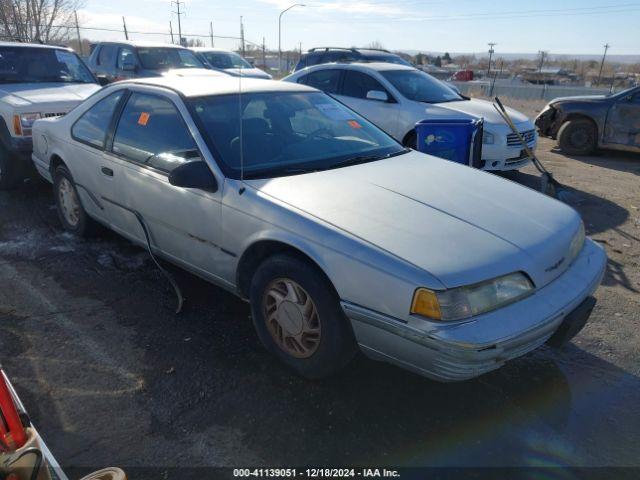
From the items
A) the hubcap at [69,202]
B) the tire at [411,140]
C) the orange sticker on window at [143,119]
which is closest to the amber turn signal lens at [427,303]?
the orange sticker on window at [143,119]

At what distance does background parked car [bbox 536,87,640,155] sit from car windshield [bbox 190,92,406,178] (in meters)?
6.99

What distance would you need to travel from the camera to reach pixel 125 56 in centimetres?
A: 1205

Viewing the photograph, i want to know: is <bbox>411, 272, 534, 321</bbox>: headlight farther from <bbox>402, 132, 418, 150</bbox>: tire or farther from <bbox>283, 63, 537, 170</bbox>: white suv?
<bbox>402, 132, 418, 150</bbox>: tire

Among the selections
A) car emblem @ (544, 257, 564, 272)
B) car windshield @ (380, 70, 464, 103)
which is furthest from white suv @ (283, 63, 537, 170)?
car emblem @ (544, 257, 564, 272)

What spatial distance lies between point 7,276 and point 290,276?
2.80 metres

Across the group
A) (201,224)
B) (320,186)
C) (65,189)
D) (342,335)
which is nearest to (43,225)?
(65,189)

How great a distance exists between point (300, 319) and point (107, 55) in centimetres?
1190

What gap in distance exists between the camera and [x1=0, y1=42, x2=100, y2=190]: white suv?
6008 millimetres

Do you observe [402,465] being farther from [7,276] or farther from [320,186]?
[7,276]

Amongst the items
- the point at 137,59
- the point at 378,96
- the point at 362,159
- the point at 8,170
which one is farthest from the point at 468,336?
the point at 137,59

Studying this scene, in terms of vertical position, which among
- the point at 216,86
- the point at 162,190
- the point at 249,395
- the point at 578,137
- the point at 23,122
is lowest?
the point at 249,395

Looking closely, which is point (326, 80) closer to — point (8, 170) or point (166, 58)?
point (8, 170)

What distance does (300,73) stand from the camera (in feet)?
29.5

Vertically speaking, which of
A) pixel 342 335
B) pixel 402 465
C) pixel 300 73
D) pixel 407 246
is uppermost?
pixel 300 73
